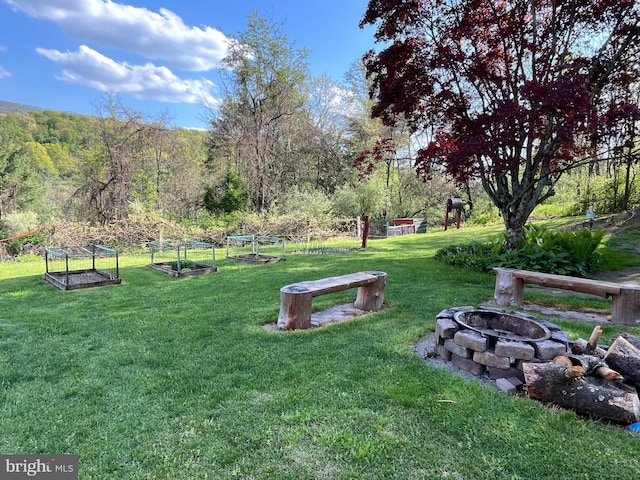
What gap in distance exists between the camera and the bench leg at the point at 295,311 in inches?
138

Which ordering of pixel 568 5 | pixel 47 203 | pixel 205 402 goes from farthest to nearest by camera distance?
pixel 47 203 → pixel 568 5 → pixel 205 402

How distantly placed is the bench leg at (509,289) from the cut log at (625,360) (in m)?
2.14

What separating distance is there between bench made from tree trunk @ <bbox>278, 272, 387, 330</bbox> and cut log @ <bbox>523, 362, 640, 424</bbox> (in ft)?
6.23

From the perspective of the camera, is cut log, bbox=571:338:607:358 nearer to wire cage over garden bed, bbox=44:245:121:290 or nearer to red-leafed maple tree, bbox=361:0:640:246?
red-leafed maple tree, bbox=361:0:640:246

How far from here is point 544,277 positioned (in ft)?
13.8

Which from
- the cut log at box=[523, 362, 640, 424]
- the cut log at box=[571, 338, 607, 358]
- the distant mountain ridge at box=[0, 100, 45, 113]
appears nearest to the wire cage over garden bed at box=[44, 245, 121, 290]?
the cut log at box=[523, 362, 640, 424]

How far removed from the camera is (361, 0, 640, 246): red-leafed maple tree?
536 cm

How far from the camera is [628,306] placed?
12.0 feet

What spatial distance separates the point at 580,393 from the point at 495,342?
57 cm

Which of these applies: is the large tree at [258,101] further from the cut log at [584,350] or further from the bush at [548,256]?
the cut log at [584,350]

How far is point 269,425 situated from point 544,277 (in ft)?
12.1

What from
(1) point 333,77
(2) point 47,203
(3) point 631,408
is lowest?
(3) point 631,408

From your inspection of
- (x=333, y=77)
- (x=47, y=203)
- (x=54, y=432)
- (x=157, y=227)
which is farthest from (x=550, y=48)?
(x=47, y=203)

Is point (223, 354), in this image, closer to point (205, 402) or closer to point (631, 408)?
point (205, 402)
